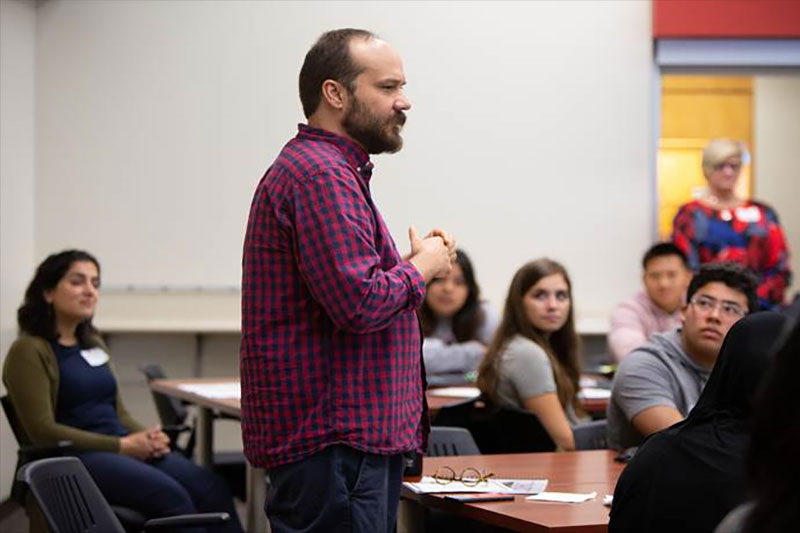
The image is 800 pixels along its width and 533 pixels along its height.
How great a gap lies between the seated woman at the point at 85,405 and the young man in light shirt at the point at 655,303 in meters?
2.15

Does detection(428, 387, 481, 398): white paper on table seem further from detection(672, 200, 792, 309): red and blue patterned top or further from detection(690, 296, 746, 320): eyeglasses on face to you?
detection(672, 200, 792, 309): red and blue patterned top

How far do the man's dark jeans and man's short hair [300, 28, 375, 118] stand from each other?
2.45 feet

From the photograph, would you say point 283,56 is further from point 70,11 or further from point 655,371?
point 655,371

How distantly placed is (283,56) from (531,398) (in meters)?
3.69

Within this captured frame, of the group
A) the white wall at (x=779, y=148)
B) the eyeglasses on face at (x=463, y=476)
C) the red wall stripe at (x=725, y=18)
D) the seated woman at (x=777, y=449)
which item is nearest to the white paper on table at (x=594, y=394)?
the eyeglasses on face at (x=463, y=476)

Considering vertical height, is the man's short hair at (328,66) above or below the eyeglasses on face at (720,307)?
above

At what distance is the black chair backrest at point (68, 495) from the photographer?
3191 millimetres

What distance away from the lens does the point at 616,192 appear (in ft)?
26.5

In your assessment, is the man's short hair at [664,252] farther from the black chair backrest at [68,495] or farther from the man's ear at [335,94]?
the man's ear at [335,94]

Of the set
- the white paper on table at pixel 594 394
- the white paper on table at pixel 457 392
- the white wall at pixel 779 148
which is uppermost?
the white wall at pixel 779 148

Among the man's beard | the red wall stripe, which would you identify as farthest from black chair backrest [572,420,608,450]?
the red wall stripe

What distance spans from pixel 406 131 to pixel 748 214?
6.83 feet

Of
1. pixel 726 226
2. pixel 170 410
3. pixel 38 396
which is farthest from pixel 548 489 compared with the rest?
pixel 726 226

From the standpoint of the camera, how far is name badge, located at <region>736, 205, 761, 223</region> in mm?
7125
